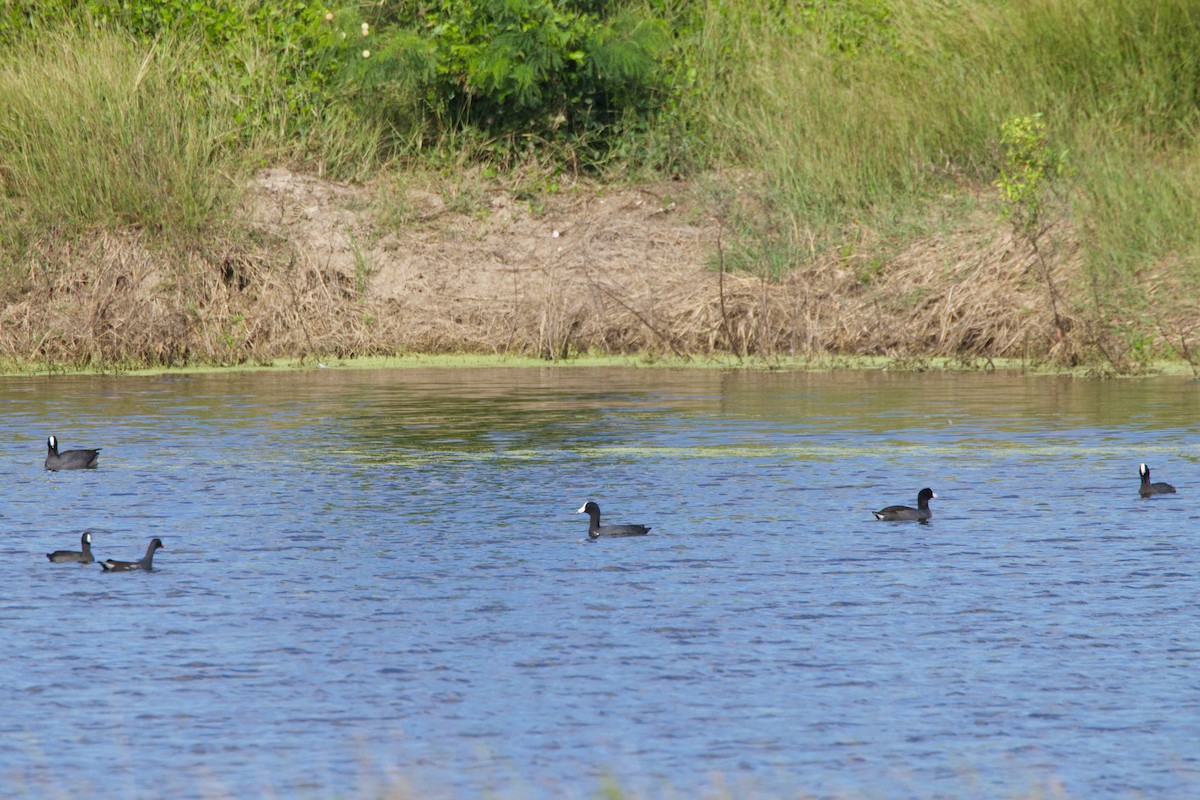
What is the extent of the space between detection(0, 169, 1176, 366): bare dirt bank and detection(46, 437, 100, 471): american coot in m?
9.34

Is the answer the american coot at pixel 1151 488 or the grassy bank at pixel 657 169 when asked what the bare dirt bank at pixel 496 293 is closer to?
the grassy bank at pixel 657 169

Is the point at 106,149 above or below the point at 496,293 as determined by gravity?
above

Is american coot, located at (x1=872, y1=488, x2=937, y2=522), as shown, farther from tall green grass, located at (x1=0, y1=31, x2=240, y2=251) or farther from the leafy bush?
the leafy bush

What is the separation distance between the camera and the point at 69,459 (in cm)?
1702

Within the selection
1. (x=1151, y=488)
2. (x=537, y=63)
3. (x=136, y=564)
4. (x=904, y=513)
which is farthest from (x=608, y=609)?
(x=537, y=63)

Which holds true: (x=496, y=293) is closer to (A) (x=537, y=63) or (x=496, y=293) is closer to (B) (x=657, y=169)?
(A) (x=537, y=63)

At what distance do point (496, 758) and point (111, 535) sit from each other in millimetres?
6603

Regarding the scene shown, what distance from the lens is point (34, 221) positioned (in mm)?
27188

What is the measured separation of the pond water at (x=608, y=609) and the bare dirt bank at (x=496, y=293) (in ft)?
A: 15.1

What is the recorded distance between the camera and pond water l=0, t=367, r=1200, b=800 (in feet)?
27.3

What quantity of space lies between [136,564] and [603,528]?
10.9ft

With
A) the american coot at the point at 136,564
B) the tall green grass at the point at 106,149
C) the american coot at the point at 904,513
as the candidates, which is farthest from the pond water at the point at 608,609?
the tall green grass at the point at 106,149

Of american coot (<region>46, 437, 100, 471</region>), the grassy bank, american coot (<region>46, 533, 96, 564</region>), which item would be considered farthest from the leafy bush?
american coot (<region>46, 533, 96, 564</region>)

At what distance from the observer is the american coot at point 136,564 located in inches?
487
